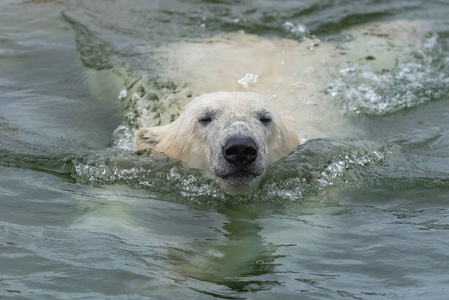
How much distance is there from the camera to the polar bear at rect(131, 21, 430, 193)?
4602mm

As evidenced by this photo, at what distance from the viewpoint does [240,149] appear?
433 centimetres

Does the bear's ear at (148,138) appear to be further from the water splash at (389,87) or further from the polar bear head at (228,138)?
the water splash at (389,87)

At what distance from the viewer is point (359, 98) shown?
7.06 m

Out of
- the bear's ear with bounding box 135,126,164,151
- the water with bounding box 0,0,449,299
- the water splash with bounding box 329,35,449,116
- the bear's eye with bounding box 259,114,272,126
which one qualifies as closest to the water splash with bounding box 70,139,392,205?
the water with bounding box 0,0,449,299

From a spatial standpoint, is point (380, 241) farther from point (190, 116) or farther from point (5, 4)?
point (5, 4)

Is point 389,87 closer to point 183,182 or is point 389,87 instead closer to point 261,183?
point 261,183

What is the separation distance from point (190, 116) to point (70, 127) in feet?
6.11

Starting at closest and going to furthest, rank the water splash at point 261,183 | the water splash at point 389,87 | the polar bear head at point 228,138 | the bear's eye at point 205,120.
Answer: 1. the polar bear head at point 228,138
2. the water splash at point 261,183
3. the bear's eye at point 205,120
4. the water splash at point 389,87

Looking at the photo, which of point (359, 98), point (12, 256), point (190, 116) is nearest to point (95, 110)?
point (190, 116)

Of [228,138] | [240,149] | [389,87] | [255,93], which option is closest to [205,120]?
[228,138]

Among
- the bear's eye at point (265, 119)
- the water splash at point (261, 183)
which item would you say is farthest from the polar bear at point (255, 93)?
the water splash at point (261, 183)

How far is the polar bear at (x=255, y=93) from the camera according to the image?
4602mm

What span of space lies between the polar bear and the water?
0.13 metres

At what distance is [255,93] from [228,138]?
1.43 meters
